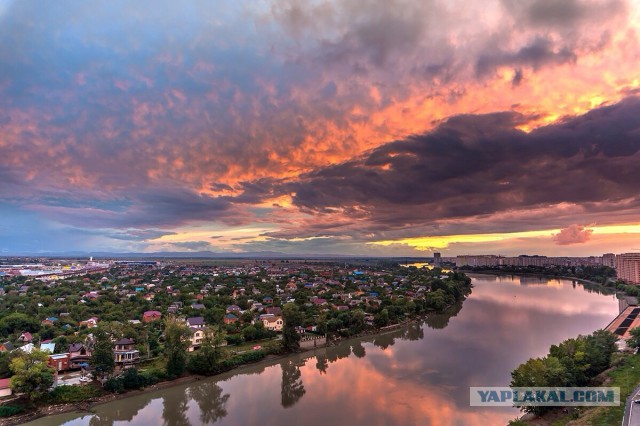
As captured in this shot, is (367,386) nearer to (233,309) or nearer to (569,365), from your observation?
(569,365)

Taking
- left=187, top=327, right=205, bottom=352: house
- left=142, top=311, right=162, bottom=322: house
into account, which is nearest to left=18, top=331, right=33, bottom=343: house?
left=142, top=311, right=162, bottom=322: house

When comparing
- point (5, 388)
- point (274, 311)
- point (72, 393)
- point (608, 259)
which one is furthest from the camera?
point (608, 259)

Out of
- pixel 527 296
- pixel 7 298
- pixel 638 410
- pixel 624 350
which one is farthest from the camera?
pixel 527 296

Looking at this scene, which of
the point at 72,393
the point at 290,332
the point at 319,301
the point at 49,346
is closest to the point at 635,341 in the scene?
the point at 290,332

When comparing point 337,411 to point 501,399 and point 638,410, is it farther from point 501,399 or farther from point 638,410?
point 638,410

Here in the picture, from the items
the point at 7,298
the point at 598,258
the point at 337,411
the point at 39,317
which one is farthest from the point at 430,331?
the point at 598,258
